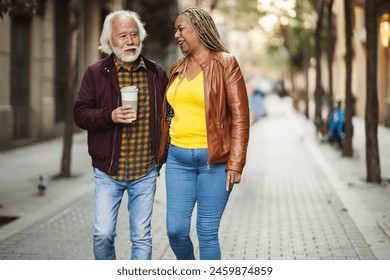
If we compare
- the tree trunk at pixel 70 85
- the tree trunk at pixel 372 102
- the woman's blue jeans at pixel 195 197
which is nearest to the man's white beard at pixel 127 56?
the woman's blue jeans at pixel 195 197

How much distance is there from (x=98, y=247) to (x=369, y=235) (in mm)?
3394

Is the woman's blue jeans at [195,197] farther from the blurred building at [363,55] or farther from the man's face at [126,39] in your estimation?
the blurred building at [363,55]

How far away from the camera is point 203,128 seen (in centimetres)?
407

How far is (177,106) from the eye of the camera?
409 cm

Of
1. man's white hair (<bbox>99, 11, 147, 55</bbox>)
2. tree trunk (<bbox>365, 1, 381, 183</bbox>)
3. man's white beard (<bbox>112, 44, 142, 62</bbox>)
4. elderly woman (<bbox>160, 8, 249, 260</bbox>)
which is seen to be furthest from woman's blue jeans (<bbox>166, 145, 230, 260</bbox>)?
tree trunk (<bbox>365, 1, 381, 183</bbox>)

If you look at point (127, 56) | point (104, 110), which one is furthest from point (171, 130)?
point (127, 56)

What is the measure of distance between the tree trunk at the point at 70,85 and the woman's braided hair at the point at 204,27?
23.2ft

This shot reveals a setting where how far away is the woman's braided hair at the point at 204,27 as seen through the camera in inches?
160

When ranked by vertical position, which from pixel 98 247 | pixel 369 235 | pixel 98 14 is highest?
pixel 98 14

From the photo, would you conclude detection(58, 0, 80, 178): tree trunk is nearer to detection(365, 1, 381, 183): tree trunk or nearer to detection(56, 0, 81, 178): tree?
detection(56, 0, 81, 178): tree

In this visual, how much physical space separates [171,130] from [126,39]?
622mm

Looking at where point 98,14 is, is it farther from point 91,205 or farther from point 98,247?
point 98,247

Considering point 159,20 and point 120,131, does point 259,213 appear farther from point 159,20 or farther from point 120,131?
point 159,20
